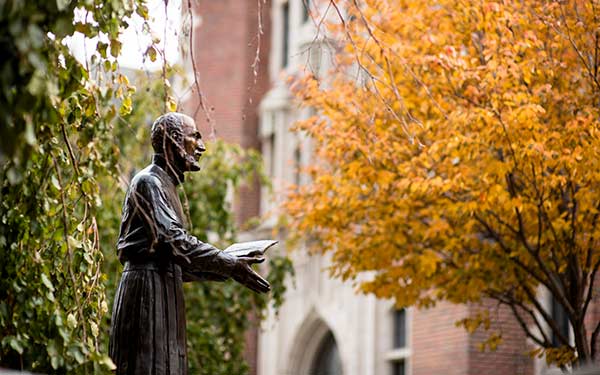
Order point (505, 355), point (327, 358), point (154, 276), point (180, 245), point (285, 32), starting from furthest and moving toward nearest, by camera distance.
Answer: point (285, 32)
point (327, 358)
point (505, 355)
point (154, 276)
point (180, 245)

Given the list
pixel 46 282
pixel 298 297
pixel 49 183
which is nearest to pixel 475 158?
pixel 49 183

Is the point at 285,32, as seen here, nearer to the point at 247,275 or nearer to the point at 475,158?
the point at 475,158

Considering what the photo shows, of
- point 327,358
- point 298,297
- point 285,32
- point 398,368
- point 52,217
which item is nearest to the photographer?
point 52,217

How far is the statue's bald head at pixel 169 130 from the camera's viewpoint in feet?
25.4

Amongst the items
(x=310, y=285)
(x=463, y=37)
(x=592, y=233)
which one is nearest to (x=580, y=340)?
(x=592, y=233)

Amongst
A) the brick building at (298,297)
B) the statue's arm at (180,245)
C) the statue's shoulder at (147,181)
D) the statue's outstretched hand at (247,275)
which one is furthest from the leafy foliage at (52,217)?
the brick building at (298,297)

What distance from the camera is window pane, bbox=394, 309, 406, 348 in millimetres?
19844

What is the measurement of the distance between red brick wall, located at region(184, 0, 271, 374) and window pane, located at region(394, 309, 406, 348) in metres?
5.60

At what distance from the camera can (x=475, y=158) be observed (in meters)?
12.0

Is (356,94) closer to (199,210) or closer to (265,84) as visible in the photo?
(199,210)

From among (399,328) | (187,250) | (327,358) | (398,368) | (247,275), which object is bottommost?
(247,275)

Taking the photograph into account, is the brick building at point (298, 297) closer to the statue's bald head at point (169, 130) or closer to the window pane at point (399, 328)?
the window pane at point (399, 328)

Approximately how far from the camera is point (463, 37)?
40.7 feet

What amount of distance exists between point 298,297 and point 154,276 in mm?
15276
